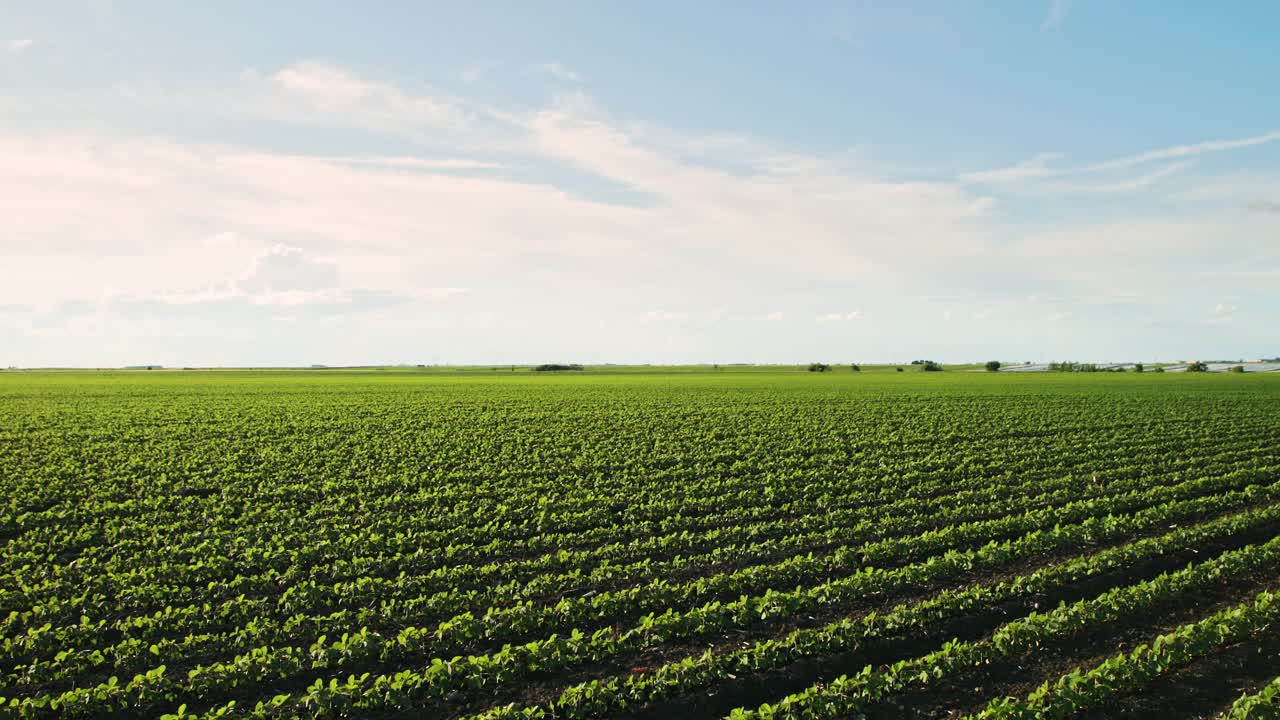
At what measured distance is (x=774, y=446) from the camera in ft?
95.2

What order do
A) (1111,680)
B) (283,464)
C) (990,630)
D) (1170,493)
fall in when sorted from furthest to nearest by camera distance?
(283,464) → (1170,493) → (990,630) → (1111,680)

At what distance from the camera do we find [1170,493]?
1964 cm

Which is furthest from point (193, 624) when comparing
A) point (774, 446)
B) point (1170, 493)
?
point (1170, 493)

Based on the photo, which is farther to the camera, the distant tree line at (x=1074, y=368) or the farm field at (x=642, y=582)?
the distant tree line at (x=1074, y=368)

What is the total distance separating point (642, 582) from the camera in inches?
520

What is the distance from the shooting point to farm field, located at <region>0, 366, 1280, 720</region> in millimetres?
9195

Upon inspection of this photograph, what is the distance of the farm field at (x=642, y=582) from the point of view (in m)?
9.20

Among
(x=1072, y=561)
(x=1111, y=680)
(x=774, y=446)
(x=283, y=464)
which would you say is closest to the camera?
(x=1111, y=680)

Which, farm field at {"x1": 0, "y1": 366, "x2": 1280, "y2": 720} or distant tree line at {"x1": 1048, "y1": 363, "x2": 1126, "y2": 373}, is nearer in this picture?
farm field at {"x1": 0, "y1": 366, "x2": 1280, "y2": 720}

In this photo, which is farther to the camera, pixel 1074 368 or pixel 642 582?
pixel 1074 368

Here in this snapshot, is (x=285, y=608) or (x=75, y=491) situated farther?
(x=75, y=491)

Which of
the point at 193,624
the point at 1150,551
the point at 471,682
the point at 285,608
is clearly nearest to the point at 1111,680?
the point at 1150,551

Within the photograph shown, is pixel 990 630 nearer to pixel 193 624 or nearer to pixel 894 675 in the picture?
pixel 894 675

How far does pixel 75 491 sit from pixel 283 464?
597 centimetres
